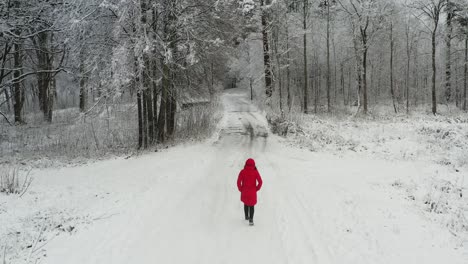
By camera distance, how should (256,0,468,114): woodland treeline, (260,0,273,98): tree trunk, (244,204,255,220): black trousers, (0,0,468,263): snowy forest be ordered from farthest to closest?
(256,0,468,114): woodland treeline
(260,0,273,98): tree trunk
(244,204,255,220): black trousers
(0,0,468,263): snowy forest

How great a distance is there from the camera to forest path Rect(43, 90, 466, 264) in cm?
578

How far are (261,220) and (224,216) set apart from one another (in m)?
0.88

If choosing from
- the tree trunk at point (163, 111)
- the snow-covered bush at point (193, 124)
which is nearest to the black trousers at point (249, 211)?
the tree trunk at point (163, 111)

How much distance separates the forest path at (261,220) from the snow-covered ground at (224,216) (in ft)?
0.08

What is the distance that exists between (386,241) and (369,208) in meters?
1.72

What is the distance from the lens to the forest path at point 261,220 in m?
5.78

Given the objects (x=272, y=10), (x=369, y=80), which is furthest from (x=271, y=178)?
(x=369, y=80)

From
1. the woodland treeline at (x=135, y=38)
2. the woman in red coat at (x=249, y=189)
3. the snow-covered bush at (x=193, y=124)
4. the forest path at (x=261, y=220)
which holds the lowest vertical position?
the forest path at (x=261, y=220)

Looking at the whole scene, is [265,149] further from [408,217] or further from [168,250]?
[168,250]

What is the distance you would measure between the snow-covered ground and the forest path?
2 cm

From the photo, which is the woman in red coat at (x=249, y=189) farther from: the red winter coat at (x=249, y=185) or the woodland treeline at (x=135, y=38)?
the woodland treeline at (x=135, y=38)

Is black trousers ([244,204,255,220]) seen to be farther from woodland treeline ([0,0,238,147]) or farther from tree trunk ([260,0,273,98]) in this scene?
tree trunk ([260,0,273,98])

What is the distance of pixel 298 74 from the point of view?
4931 cm

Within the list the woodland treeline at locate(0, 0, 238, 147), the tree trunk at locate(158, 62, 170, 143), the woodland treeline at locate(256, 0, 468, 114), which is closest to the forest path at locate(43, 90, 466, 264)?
the tree trunk at locate(158, 62, 170, 143)
